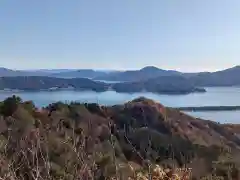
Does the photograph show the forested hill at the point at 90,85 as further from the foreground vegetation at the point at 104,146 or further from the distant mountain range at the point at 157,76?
the foreground vegetation at the point at 104,146

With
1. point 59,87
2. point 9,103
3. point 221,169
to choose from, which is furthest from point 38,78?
point 221,169

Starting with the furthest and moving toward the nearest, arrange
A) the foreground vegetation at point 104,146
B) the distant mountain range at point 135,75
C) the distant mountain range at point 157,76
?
the distant mountain range at point 135,75 → the distant mountain range at point 157,76 → the foreground vegetation at point 104,146

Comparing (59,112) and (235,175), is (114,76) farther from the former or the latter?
(235,175)

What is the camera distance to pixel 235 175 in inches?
179

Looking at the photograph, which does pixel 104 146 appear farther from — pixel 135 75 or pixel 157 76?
pixel 135 75

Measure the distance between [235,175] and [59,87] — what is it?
118 ft

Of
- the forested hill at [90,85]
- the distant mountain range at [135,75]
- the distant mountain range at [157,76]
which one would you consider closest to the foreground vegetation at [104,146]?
the forested hill at [90,85]

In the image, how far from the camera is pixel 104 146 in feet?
23.1

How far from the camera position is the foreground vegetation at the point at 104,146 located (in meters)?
2.43

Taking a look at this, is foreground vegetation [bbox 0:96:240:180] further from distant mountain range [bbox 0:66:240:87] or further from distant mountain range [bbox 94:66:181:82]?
distant mountain range [bbox 94:66:181:82]

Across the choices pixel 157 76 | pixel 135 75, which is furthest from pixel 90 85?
pixel 135 75

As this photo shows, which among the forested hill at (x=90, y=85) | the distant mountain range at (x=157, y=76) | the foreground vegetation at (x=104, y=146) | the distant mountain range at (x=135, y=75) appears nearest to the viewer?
the foreground vegetation at (x=104, y=146)

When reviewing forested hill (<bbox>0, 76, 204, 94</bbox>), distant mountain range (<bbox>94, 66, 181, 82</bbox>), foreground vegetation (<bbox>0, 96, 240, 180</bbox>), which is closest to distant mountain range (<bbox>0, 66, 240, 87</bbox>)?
distant mountain range (<bbox>94, 66, 181, 82</bbox>)

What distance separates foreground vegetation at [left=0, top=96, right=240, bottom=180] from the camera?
2430 millimetres
